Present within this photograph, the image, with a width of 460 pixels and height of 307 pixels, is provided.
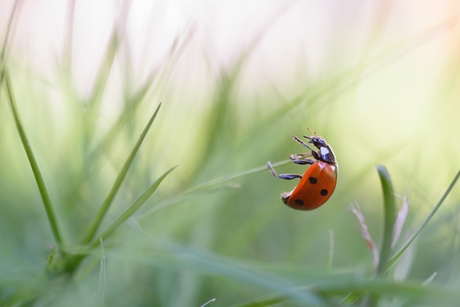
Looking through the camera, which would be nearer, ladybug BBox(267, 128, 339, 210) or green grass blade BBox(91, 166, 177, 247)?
green grass blade BBox(91, 166, 177, 247)

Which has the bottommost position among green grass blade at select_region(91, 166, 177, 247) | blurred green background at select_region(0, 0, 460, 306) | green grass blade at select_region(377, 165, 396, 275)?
blurred green background at select_region(0, 0, 460, 306)

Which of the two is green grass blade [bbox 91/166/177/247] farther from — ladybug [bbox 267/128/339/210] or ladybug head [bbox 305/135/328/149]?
ladybug head [bbox 305/135/328/149]

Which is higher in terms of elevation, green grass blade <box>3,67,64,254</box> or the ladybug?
green grass blade <box>3,67,64,254</box>

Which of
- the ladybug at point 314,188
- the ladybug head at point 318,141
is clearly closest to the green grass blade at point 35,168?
the ladybug at point 314,188

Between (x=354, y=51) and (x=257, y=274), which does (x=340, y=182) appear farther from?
(x=257, y=274)

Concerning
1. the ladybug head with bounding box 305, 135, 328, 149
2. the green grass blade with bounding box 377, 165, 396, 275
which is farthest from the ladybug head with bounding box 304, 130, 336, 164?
the green grass blade with bounding box 377, 165, 396, 275

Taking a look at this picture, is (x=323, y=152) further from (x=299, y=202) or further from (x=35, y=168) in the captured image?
(x=35, y=168)

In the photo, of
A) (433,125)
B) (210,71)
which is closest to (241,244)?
(210,71)
